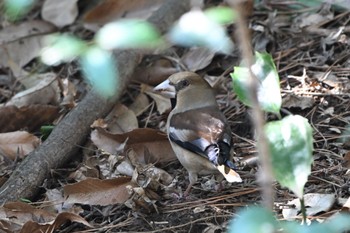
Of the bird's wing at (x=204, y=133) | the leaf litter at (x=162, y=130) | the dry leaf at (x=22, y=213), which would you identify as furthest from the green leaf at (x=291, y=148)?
the dry leaf at (x=22, y=213)

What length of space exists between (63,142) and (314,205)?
1.79m

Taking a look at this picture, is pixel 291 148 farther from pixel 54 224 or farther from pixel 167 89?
pixel 167 89

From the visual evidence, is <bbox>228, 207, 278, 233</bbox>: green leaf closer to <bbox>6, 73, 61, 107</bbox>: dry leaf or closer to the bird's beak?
the bird's beak

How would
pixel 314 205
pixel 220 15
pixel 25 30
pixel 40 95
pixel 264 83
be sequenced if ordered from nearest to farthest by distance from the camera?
pixel 220 15
pixel 264 83
pixel 314 205
pixel 40 95
pixel 25 30

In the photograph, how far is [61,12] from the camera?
636cm

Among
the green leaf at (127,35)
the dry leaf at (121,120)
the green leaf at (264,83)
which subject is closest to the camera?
the green leaf at (127,35)

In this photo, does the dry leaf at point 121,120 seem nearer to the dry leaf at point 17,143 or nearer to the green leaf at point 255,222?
the dry leaf at point 17,143

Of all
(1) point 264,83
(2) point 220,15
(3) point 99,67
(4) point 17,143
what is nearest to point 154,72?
(4) point 17,143

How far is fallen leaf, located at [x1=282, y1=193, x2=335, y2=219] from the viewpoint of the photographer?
3750mm

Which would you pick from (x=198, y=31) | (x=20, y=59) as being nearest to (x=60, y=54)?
(x=198, y=31)

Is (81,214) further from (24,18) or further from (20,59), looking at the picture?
(24,18)

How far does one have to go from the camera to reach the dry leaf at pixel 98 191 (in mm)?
4164

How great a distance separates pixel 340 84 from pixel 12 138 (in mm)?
2259

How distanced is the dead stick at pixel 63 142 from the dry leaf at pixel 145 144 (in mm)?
202
